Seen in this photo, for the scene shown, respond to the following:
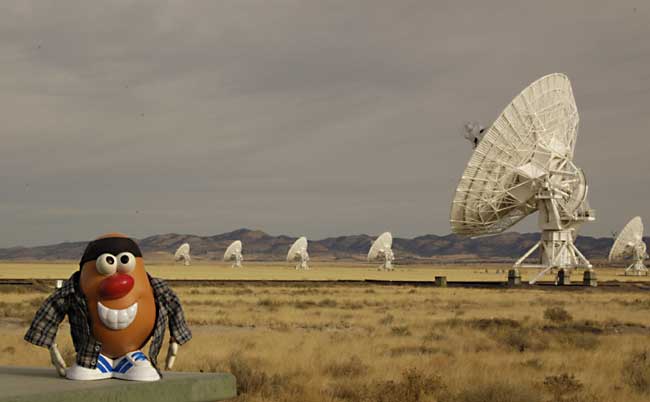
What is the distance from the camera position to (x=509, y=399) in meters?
13.0

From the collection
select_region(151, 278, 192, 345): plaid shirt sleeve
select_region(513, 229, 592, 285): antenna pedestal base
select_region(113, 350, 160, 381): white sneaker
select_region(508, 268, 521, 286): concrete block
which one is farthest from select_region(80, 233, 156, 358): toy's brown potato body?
select_region(508, 268, 521, 286): concrete block

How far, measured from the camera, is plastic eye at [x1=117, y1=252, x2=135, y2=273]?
291 inches

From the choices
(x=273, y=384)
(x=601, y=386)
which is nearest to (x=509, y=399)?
(x=601, y=386)

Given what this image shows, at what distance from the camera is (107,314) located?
7.28 m

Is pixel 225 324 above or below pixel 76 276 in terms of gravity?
below

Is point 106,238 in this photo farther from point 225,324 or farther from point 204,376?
point 225,324

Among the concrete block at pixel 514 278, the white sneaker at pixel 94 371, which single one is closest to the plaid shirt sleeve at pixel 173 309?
the white sneaker at pixel 94 371

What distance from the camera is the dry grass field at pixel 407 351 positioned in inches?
553

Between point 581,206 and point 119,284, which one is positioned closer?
point 119,284

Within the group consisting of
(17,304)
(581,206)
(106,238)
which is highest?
(581,206)

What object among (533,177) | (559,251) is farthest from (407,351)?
(559,251)

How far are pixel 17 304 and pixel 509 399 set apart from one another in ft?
98.2

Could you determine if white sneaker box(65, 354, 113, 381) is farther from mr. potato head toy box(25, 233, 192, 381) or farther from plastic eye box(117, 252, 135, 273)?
plastic eye box(117, 252, 135, 273)

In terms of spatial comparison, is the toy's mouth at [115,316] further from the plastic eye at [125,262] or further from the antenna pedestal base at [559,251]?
the antenna pedestal base at [559,251]
